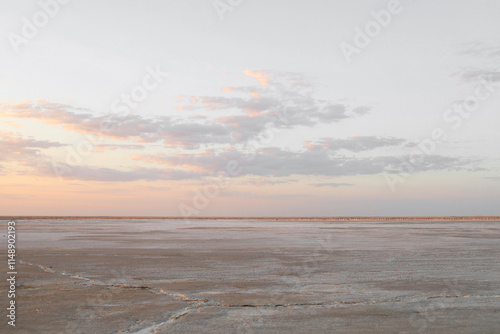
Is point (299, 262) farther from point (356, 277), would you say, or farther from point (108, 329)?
point (108, 329)

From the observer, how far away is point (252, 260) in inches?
758

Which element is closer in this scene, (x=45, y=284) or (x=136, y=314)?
(x=136, y=314)

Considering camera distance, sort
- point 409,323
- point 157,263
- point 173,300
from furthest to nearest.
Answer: point 157,263, point 173,300, point 409,323

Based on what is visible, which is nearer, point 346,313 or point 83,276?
point 346,313

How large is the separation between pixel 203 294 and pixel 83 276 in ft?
16.9

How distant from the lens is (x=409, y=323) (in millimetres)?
8547

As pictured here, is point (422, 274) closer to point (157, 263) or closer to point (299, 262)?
point (299, 262)

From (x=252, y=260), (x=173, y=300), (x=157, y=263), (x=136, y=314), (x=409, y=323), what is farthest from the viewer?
(x=252, y=260)

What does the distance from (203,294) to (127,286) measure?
8.17ft

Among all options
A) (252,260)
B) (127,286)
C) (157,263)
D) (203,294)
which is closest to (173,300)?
(203,294)

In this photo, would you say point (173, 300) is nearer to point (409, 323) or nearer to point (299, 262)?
point (409, 323)

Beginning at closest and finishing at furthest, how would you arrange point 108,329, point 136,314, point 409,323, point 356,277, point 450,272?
point 108,329, point 409,323, point 136,314, point 356,277, point 450,272

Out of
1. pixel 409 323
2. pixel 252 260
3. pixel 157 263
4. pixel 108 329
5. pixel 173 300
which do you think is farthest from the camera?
pixel 252 260

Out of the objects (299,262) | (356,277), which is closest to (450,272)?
(356,277)
